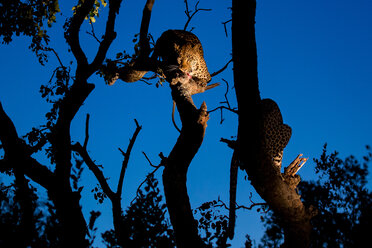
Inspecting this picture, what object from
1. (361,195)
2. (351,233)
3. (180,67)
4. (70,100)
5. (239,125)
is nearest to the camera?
(239,125)

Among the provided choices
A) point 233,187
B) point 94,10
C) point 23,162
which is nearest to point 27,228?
point 23,162

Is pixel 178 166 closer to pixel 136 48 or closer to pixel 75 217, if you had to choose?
pixel 75 217

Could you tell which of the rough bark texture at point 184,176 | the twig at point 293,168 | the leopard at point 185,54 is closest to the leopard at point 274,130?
the twig at point 293,168

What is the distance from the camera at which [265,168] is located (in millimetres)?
3023

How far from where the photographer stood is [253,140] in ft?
9.58

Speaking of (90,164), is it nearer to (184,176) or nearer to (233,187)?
(184,176)

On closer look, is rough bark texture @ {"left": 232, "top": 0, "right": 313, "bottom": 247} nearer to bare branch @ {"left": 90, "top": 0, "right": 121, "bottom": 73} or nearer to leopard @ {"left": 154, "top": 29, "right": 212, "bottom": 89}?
leopard @ {"left": 154, "top": 29, "right": 212, "bottom": 89}

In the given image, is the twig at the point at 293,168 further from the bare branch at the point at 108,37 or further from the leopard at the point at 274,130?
the bare branch at the point at 108,37

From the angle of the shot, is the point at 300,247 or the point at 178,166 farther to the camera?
the point at 300,247

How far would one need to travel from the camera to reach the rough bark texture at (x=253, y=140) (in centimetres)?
277

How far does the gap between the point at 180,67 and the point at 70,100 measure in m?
1.47

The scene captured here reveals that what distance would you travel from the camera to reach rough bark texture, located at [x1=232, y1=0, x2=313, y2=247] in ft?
9.09

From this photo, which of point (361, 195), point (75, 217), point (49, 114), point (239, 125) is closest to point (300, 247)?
point (239, 125)

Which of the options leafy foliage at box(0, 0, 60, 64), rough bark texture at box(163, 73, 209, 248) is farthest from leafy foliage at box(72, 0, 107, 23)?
rough bark texture at box(163, 73, 209, 248)
